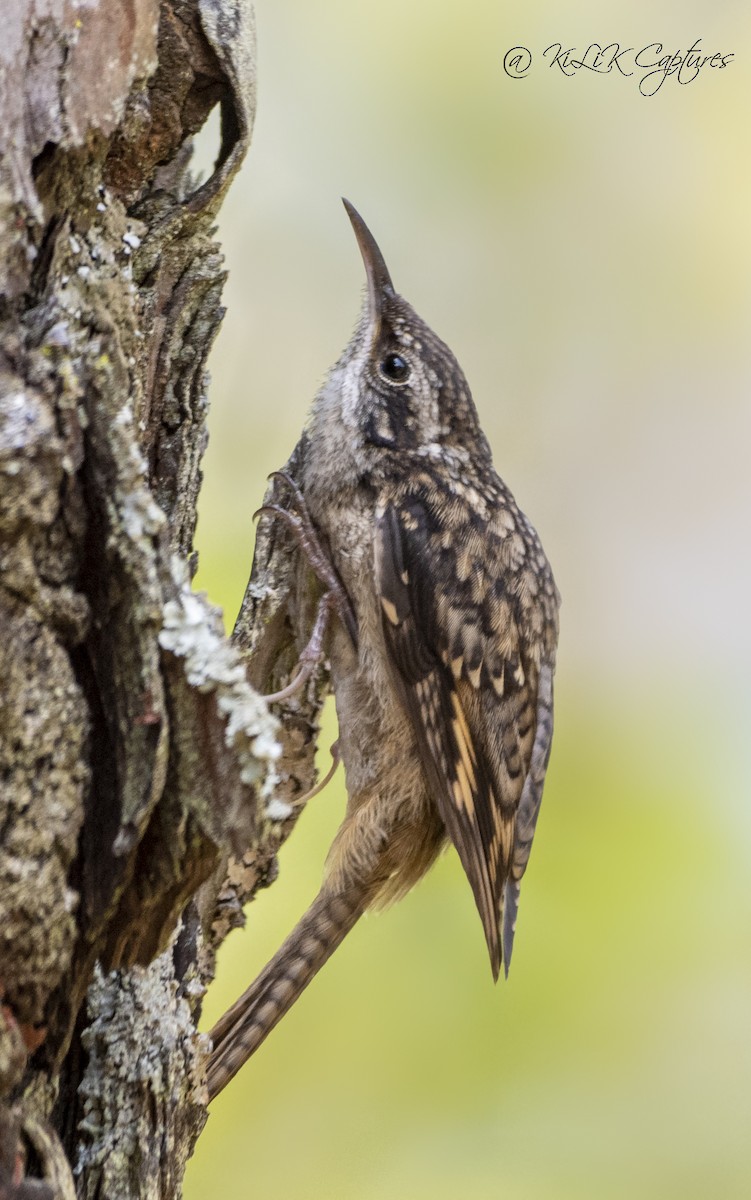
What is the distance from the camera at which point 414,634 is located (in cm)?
202

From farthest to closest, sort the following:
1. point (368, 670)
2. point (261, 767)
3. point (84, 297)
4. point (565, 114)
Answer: point (565, 114) → point (368, 670) → point (84, 297) → point (261, 767)

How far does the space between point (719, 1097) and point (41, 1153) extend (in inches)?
74.5

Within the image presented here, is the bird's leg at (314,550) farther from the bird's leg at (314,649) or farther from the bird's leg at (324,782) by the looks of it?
the bird's leg at (324,782)

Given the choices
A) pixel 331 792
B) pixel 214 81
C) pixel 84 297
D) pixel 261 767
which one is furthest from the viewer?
pixel 331 792

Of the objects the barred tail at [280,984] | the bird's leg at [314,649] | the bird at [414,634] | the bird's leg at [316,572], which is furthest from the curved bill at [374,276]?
the barred tail at [280,984]

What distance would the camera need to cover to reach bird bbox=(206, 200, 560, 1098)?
2.01 metres

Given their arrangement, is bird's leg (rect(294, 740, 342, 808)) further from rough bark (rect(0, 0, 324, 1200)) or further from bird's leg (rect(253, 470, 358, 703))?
rough bark (rect(0, 0, 324, 1200))

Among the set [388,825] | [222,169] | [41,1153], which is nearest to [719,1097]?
[388,825]

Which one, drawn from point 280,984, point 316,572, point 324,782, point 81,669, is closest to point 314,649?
point 316,572

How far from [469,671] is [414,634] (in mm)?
129

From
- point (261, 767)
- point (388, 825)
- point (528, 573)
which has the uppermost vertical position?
point (528, 573)

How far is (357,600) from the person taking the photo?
2.06 metres

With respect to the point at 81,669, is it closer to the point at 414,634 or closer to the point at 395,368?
the point at 414,634

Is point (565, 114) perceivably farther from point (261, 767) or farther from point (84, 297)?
point (261, 767)
